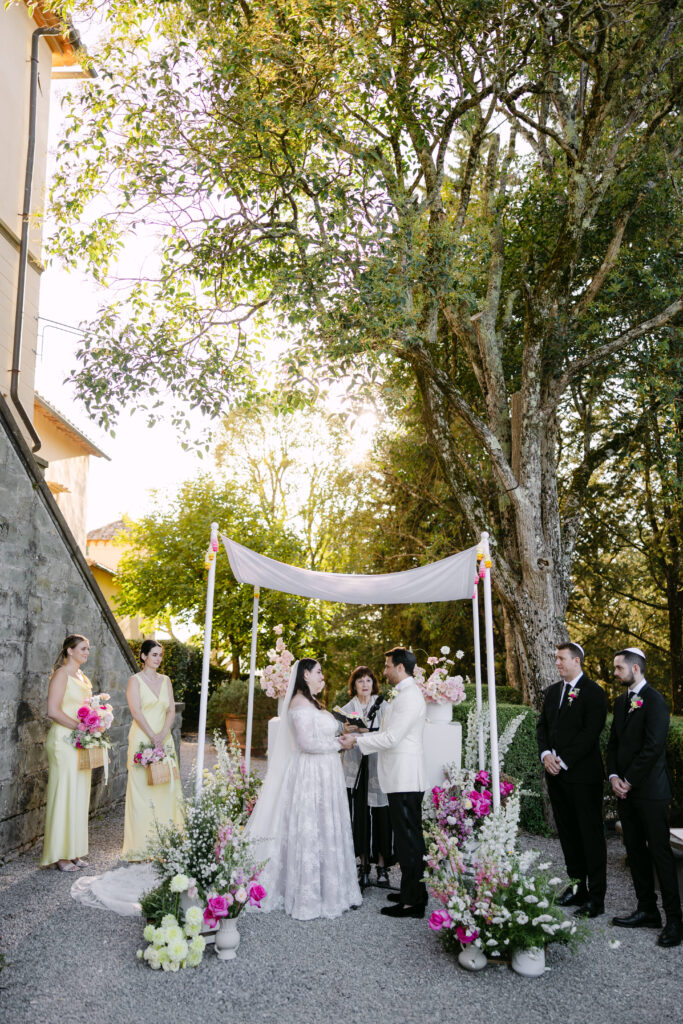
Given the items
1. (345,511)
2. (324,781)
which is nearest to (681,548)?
(345,511)

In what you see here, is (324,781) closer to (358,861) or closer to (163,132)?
(358,861)

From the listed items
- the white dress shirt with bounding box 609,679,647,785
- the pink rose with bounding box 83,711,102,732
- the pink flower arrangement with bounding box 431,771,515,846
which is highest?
the white dress shirt with bounding box 609,679,647,785

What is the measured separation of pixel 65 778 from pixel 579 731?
4452 mm

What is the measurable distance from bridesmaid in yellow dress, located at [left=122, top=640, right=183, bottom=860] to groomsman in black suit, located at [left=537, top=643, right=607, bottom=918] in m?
3.28

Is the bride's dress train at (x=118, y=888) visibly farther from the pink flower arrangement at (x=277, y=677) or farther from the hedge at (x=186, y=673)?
the hedge at (x=186, y=673)

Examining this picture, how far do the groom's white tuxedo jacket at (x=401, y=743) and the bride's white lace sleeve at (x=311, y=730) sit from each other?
254 mm

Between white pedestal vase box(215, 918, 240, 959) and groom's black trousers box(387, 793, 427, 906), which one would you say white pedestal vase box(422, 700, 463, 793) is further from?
white pedestal vase box(215, 918, 240, 959)

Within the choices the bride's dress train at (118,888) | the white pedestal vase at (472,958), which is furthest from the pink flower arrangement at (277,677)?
the white pedestal vase at (472,958)

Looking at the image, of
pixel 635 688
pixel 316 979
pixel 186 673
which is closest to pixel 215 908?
pixel 316 979

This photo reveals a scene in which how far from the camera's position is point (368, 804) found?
698 cm

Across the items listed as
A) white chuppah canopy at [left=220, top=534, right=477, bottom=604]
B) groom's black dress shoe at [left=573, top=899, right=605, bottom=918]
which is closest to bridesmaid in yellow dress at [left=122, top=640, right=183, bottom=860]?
white chuppah canopy at [left=220, top=534, right=477, bottom=604]

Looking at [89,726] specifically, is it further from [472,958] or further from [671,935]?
[671,935]

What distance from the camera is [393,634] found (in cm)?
1712

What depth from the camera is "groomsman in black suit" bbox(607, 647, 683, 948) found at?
541 centimetres
